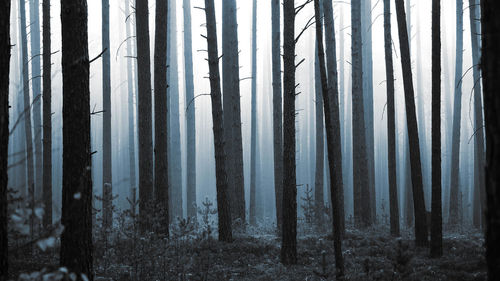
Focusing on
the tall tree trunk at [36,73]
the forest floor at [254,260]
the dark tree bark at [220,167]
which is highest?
the tall tree trunk at [36,73]

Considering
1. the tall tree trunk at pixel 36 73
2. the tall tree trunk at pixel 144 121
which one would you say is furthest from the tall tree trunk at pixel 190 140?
the tall tree trunk at pixel 144 121

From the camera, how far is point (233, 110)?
43.6 ft

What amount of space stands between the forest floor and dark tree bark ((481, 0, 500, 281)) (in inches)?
107

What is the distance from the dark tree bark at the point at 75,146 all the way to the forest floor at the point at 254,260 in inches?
52.3

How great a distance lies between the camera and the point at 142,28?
10430 mm

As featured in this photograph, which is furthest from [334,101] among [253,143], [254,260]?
[253,143]

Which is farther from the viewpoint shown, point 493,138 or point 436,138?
point 436,138

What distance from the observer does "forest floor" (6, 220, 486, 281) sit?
21.2 ft

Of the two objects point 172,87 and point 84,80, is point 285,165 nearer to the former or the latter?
point 84,80

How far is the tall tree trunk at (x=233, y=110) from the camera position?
13.6m

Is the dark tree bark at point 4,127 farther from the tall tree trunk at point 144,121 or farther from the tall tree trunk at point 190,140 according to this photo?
the tall tree trunk at point 190,140

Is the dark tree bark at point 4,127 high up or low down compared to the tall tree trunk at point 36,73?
down

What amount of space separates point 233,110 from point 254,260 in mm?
5893

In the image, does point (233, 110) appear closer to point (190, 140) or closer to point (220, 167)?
point (220, 167)
